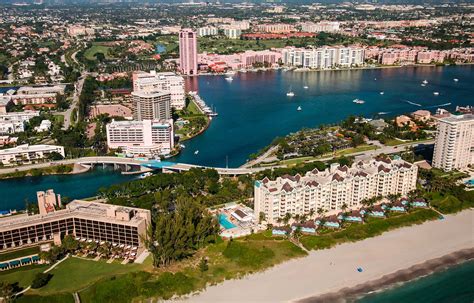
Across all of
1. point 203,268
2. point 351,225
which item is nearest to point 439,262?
point 351,225

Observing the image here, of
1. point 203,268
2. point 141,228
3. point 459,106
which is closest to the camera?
point 203,268

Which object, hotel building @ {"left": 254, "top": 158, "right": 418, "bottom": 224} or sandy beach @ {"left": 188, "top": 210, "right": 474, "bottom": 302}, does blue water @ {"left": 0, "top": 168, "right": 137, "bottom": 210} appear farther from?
sandy beach @ {"left": 188, "top": 210, "right": 474, "bottom": 302}

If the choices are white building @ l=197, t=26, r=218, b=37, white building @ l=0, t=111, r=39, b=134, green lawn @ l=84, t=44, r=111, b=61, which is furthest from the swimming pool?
white building @ l=197, t=26, r=218, b=37

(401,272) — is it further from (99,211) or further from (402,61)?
(402,61)

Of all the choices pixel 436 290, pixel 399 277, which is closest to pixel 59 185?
pixel 399 277

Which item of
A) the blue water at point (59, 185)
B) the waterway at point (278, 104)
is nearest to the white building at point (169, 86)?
the waterway at point (278, 104)

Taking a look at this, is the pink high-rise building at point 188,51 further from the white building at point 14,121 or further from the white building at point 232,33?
the white building at point 232,33

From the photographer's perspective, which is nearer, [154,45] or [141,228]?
[141,228]
